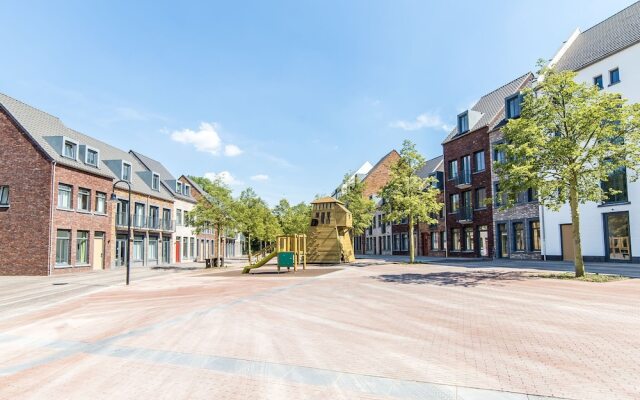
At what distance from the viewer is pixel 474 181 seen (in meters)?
36.7

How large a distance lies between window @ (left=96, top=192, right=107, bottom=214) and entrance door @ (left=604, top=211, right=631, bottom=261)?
34.2 meters

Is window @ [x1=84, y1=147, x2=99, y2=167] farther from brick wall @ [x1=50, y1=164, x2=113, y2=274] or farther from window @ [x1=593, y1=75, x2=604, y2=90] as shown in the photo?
window @ [x1=593, y1=75, x2=604, y2=90]

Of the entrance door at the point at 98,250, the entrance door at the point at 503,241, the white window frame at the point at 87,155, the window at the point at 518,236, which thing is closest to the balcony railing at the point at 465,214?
the entrance door at the point at 503,241

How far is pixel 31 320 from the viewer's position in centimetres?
1003

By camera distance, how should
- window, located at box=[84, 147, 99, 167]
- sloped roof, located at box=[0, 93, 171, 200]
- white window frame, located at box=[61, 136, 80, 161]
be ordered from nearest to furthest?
sloped roof, located at box=[0, 93, 171, 200] → white window frame, located at box=[61, 136, 80, 161] → window, located at box=[84, 147, 99, 167]

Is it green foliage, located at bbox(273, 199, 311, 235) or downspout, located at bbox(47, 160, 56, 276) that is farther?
green foliage, located at bbox(273, 199, 311, 235)

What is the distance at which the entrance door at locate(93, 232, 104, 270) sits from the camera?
29125 millimetres

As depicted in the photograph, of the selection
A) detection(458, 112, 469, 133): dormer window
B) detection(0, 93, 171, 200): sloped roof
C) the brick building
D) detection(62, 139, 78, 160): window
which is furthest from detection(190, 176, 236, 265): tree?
detection(458, 112, 469, 133): dormer window

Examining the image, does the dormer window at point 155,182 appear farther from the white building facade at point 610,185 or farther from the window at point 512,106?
the white building facade at point 610,185

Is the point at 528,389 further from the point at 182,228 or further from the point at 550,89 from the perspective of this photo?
the point at 182,228

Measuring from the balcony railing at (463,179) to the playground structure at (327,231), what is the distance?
38.7 feet

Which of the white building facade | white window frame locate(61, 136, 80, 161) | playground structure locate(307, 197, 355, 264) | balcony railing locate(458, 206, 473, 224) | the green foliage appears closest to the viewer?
the white building facade

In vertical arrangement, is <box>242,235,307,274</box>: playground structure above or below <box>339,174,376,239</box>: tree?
below

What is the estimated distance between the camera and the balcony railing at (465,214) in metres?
37.0
